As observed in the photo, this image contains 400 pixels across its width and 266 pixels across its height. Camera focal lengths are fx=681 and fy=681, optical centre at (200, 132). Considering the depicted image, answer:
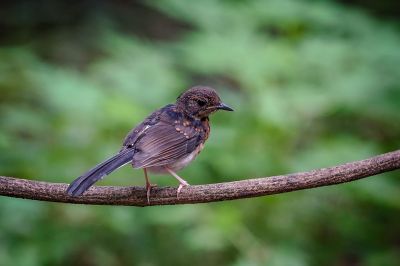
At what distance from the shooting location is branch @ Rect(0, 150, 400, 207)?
3.05 metres

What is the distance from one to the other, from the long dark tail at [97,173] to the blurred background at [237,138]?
37.4 inches

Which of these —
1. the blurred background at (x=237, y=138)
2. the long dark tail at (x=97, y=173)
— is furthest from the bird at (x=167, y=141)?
the blurred background at (x=237, y=138)

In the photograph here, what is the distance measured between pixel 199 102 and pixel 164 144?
578 mm

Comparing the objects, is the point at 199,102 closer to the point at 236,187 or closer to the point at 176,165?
the point at 176,165

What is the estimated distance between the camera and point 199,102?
4266 mm

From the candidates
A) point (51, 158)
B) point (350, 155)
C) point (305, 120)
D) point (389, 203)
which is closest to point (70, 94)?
point (51, 158)

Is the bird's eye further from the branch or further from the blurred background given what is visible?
the branch

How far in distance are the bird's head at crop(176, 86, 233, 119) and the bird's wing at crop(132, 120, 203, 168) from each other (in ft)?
0.52

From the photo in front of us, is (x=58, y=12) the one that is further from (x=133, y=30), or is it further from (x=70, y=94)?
(x=70, y=94)

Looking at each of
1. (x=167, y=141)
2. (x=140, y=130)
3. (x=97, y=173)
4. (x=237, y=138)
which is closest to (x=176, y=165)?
(x=167, y=141)

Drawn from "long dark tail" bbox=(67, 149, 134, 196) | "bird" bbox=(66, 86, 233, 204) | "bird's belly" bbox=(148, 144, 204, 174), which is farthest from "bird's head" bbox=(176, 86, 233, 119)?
"long dark tail" bbox=(67, 149, 134, 196)

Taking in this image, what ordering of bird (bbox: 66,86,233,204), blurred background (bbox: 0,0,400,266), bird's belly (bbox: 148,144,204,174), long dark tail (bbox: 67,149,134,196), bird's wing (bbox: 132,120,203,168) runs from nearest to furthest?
long dark tail (bbox: 67,149,134,196), bird (bbox: 66,86,233,204), bird's wing (bbox: 132,120,203,168), bird's belly (bbox: 148,144,204,174), blurred background (bbox: 0,0,400,266)

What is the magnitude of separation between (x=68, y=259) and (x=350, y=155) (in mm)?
2217

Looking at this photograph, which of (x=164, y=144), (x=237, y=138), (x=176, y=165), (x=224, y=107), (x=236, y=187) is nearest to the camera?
(x=236, y=187)
